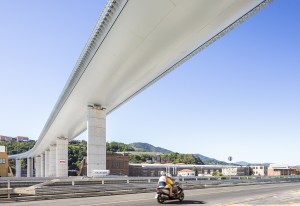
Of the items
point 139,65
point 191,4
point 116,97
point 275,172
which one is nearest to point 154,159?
point 275,172

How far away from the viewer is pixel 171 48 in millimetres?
26016

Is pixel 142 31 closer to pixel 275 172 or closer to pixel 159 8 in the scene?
pixel 159 8

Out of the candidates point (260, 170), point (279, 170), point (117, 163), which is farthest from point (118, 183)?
point (260, 170)

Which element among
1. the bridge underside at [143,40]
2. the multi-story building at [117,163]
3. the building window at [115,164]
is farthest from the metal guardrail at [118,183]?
the building window at [115,164]

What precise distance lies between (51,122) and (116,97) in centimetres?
2668

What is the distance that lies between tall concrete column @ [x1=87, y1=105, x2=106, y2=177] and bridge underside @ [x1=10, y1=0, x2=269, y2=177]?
2.25 m

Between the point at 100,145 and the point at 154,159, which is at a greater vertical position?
the point at 100,145

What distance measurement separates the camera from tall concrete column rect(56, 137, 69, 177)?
70.8 meters

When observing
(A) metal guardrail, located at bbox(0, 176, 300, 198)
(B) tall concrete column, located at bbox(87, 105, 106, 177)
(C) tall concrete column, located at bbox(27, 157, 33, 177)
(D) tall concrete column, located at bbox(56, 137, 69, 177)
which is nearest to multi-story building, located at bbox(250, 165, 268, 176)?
(C) tall concrete column, located at bbox(27, 157, 33, 177)

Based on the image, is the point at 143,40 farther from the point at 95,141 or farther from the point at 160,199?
the point at 95,141

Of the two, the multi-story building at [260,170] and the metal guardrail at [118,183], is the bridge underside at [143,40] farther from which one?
the multi-story building at [260,170]

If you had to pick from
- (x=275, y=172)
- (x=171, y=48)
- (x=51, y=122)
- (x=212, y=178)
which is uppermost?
(x=171, y=48)

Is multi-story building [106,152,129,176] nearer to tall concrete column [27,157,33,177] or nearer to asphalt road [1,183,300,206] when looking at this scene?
tall concrete column [27,157,33,177]

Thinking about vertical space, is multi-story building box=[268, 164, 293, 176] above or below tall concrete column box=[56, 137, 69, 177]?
below
